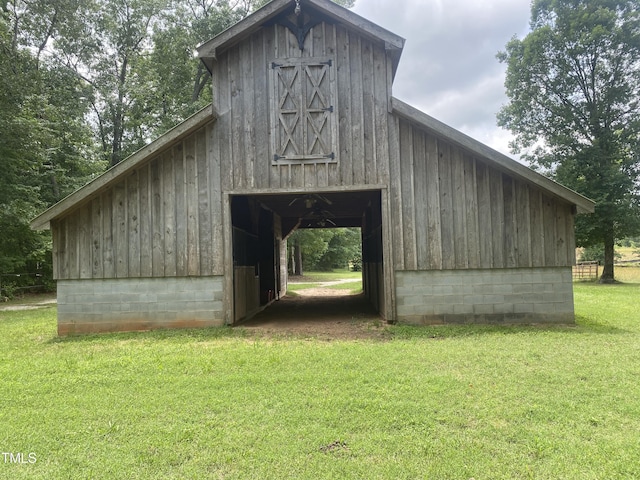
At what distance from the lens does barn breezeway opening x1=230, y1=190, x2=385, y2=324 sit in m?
10.6

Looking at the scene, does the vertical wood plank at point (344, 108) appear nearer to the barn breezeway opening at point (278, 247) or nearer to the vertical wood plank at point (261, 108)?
the barn breezeway opening at point (278, 247)

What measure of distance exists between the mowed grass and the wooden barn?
1.73m

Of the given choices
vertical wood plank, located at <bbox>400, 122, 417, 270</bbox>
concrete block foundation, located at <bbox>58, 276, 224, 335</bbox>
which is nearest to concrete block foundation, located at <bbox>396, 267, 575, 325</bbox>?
vertical wood plank, located at <bbox>400, 122, 417, 270</bbox>

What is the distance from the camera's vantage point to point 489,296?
8.50 meters

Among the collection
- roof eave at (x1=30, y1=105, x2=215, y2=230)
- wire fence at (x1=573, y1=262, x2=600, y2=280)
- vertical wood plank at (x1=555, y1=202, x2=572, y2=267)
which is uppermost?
roof eave at (x1=30, y1=105, x2=215, y2=230)

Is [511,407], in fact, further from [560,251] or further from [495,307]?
[560,251]

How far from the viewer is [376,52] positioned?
8750 mm

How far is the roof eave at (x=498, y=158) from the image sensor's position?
7.98 metres

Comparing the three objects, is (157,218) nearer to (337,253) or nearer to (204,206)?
(204,206)

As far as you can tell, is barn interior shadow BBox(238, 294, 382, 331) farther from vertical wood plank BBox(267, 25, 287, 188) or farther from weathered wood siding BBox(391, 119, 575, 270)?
vertical wood plank BBox(267, 25, 287, 188)

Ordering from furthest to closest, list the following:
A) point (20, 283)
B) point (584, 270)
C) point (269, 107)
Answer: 1. point (584, 270)
2. point (20, 283)
3. point (269, 107)

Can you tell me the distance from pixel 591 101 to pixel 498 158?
19.1 m

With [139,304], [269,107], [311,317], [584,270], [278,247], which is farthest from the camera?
[584,270]


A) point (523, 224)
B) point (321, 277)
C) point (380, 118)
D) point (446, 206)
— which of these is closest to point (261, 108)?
point (380, 118)
